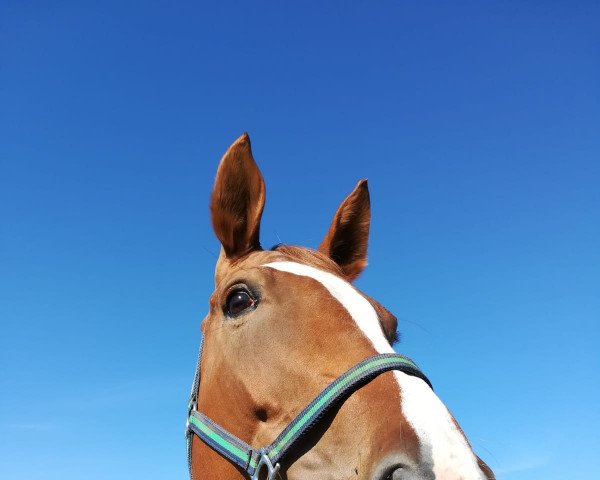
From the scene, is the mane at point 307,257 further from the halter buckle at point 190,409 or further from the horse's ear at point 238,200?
the halter buckle at point 190,409

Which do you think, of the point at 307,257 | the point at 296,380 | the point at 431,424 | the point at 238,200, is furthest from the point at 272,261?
the point at 431,424

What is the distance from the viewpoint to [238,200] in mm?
4363

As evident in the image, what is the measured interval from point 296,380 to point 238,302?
2.72ft

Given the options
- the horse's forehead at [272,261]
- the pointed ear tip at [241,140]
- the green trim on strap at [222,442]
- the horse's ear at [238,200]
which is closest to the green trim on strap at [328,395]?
the green trim on strap at [222,442]

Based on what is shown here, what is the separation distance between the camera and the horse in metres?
2.41

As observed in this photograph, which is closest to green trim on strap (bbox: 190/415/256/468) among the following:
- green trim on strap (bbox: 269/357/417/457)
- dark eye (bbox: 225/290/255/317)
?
green trim on strap (bbox: 269/357/417/457)

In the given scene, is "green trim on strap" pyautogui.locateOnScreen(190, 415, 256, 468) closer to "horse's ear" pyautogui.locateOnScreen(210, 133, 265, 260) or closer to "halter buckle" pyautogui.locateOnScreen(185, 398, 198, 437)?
"halter buckle" pyautogui.locateOnScreen(185, 398, 198, 437)

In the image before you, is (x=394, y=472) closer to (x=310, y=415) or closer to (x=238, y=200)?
(x=310, y=415)

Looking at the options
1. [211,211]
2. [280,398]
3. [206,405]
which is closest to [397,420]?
[280,398]

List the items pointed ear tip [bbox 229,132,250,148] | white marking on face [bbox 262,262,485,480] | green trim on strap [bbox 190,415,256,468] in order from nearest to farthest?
white marking on face [bbox 262,262,485,480] → green trim on strap [bbox 190,415,256,468] → pointed ear tip [bbox 229,132,250,148]

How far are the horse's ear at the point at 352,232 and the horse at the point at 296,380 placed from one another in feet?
3.27

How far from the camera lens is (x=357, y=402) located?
2717 millimetres

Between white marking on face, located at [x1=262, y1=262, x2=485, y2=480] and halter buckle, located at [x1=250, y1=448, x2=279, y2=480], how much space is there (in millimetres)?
879

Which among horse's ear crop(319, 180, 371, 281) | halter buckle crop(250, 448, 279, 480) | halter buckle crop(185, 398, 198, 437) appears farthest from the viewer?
horse's ear crop(319, 180, 371, 281)
